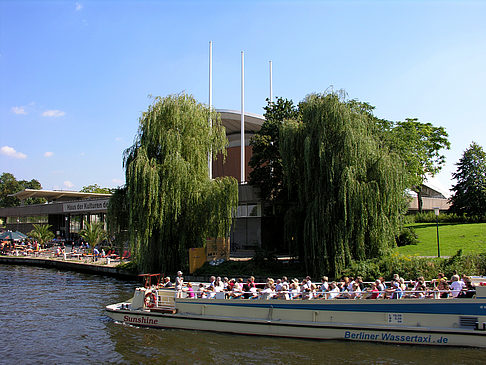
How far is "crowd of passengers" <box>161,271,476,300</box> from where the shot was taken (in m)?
14.6

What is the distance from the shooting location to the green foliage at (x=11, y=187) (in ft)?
351

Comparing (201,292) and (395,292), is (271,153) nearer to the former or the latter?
(201,292)

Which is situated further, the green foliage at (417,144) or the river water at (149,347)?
the green foliage at (417,144)

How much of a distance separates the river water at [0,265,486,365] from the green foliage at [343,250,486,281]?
801 centimetres

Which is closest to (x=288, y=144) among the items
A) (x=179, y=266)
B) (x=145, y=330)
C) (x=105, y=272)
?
(x=179, y=266)

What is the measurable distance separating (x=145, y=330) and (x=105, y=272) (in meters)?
18.4

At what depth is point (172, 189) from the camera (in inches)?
1061

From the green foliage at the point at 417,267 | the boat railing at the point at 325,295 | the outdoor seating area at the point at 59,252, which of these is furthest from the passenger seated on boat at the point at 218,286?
the outdoor seating area at the point at 59,252

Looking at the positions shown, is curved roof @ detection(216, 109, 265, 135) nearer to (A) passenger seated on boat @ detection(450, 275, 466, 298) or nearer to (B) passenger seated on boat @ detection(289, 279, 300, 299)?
(B) passenger seated on boat @ detection(289, 279, 300, 299)

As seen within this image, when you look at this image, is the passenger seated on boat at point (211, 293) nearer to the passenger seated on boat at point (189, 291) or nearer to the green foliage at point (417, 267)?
the passenger seated on boat at point (189, 291)

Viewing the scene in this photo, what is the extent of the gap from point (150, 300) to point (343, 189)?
37.3 feet

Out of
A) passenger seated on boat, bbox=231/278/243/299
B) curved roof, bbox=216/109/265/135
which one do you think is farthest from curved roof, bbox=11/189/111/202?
passenger seated on boat, bbox=231/278/243/299

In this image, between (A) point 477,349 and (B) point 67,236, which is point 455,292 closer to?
(A) point 477,349

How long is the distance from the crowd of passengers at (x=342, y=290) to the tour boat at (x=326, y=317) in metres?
0.37
